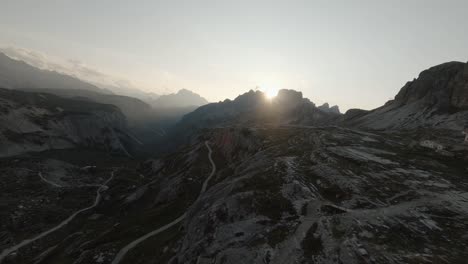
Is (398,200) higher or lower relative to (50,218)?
higher

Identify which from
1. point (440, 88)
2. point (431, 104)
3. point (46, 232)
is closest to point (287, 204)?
point (46, 232)

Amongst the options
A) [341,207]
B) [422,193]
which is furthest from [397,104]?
[341,207]

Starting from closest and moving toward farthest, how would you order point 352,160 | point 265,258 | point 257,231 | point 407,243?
point 407,243 < point 265,258 < point 257,231 < point 352,160

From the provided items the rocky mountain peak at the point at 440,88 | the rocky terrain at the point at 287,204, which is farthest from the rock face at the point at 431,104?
the rocky terrain at the point at 287,204

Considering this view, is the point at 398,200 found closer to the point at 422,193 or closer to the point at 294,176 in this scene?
the point at 422,193

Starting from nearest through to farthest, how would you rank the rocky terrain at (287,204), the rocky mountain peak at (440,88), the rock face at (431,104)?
the rocky terrain at (287,204), the rock face at (431,104), the rocky mountain peak at (440,88)

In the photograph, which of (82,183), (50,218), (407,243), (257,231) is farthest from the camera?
(82,183)

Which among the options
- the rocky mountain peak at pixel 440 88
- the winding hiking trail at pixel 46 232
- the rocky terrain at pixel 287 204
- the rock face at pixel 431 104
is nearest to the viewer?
the rocky terrain at pixel 287 204

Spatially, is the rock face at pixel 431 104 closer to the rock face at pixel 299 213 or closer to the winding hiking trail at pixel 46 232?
the rock face at pixel 299 213

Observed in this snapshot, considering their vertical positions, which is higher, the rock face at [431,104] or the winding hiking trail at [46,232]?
the rock face at [431,104]
